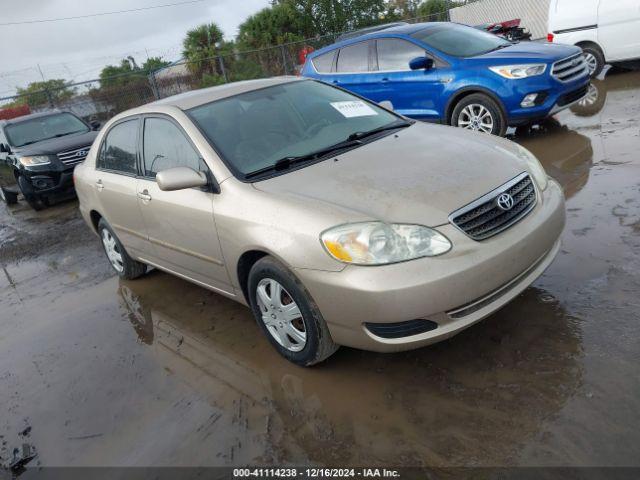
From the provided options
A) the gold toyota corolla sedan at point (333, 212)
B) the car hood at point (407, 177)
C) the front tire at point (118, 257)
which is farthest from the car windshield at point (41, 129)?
the car hood at point (407, 177)

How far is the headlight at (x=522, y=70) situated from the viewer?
661 centimetres

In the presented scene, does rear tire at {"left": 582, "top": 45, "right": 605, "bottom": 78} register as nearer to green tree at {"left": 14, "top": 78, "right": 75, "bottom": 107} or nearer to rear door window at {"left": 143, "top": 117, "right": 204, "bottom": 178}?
rear door window at {"left": 143, "top": 117, "right": 204, "bottom": 178}

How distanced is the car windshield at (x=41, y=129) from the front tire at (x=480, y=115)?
7.44m

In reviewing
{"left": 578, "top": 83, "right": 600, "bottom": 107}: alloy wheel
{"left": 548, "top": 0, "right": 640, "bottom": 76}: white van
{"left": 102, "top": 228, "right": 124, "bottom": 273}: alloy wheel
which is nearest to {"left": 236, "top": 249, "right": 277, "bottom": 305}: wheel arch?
{"left": 102, "top": 228, "right": 124, "bottom": 273}: alloy wheel

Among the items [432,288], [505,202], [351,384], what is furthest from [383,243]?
[351,384]

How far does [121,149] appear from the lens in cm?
464

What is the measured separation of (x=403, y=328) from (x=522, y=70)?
5.10 metres

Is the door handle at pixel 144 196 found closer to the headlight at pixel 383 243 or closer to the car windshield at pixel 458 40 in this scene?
the headlight at pixel 383 243

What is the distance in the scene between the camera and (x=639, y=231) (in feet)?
13.0

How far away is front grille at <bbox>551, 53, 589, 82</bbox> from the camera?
6691 mm

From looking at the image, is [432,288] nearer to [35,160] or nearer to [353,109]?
[353,109]

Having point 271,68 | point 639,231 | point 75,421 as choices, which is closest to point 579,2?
point 639,231

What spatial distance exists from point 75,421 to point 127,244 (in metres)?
1.95

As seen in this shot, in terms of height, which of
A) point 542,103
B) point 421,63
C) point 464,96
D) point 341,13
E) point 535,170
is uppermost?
point 341,13
